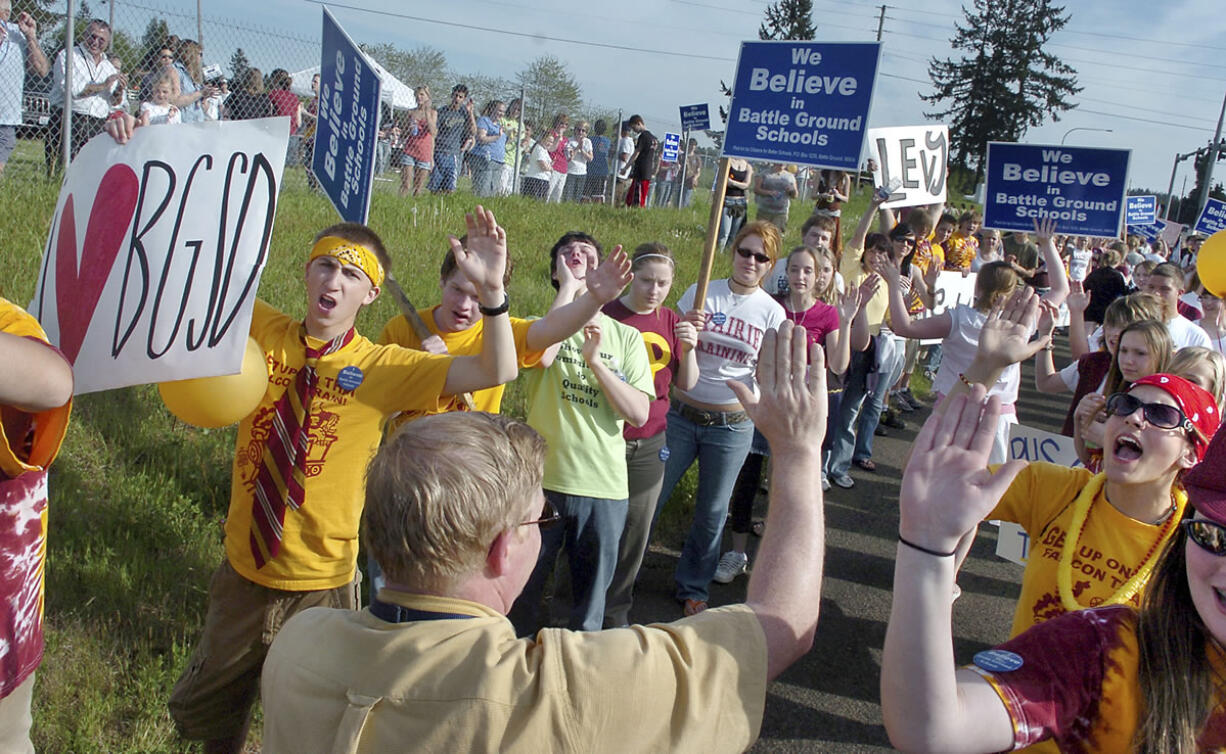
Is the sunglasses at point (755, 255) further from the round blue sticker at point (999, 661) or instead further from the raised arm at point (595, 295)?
the round blue sticker at point (999, 661)

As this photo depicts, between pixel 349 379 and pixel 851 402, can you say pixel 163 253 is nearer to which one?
pixel 349 379

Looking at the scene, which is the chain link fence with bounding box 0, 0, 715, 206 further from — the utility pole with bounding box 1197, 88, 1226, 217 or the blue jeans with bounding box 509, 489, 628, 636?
the utility pole with bounding box 1197, 88, 1226, 217

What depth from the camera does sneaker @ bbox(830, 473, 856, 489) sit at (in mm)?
6938

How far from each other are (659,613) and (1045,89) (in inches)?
2866

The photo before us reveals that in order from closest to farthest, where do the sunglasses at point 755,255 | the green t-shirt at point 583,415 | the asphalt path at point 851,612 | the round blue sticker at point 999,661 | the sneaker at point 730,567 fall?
the round blue sticker at point 999,661 < the green t-shirt at point 583,415 < the asphalt path at point 851,612 < the sunglasses at point 755,255 < the sneaker at point 730,567

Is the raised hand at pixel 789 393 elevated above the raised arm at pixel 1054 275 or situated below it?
below

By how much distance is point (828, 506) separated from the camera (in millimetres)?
6453

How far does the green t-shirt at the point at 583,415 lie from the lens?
360 cm

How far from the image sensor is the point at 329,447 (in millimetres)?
2738

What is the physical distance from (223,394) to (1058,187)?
5.90 meters

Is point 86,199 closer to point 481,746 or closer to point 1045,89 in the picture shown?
point 481,746

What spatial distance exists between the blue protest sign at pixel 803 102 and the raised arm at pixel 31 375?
359 centimetres

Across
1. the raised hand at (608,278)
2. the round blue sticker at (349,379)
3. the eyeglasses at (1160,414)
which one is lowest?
the round blue sticker at (349,379)

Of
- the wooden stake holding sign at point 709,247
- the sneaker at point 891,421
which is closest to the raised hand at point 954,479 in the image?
the wooden stake holding sign at point 709,247
